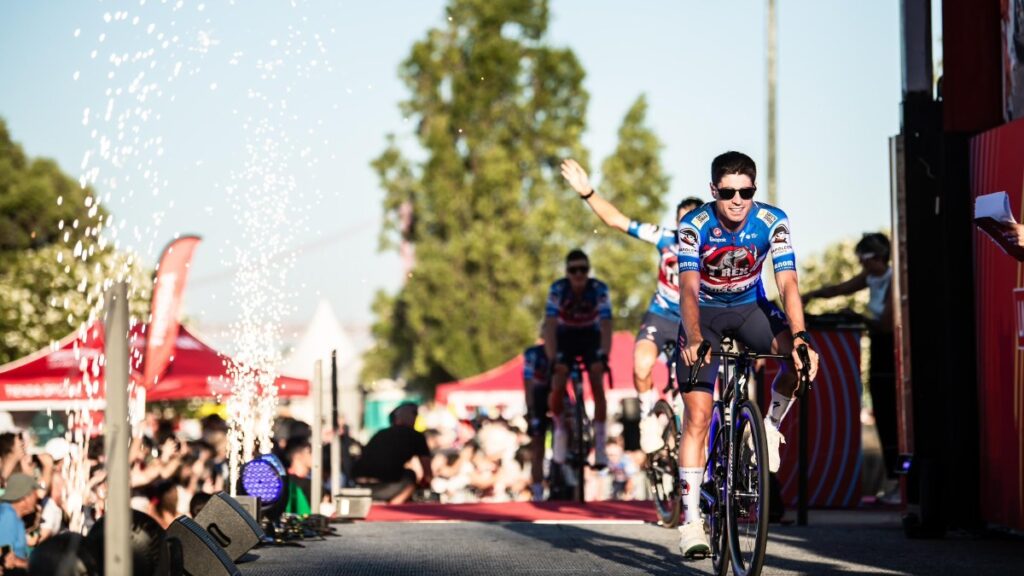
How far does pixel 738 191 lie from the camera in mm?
7535

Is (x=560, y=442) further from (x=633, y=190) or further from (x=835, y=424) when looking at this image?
(x=633, y=190)

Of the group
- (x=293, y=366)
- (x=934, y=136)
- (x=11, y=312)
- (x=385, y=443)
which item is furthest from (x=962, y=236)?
(x=293, y=366)

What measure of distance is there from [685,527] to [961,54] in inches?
168

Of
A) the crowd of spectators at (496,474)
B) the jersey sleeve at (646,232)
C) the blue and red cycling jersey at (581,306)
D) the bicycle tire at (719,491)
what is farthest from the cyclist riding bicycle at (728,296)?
the crowd of spectators at (496,474)

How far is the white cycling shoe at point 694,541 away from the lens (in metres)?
7.80

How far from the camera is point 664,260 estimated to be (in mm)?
11422

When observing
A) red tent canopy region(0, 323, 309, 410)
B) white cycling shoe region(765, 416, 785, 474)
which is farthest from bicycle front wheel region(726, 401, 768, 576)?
red tent canopy region(0, 323, 309, 410)

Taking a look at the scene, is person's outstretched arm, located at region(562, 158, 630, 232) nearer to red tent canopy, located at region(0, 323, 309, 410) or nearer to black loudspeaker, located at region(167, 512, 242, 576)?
black loudspeaker, located at region(167, 512, 242, 576)

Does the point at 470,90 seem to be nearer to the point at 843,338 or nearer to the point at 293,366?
the point at 293,366

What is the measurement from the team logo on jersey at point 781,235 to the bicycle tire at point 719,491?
0.87 m

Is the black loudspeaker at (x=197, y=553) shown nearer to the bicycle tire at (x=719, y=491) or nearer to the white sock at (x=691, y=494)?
the bicycle tire at (x=719, y=491)

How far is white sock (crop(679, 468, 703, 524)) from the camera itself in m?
7.96

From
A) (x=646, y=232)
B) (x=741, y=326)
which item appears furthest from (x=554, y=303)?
(x=741, y=326)

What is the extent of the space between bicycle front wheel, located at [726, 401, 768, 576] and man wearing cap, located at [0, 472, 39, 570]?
10.7 feet
